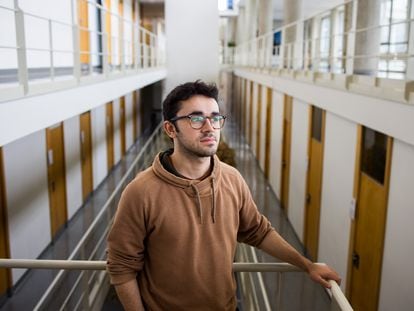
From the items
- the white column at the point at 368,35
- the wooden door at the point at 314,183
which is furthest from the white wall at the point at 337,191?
the white column at the point at 368,35

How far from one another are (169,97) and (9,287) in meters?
2.29

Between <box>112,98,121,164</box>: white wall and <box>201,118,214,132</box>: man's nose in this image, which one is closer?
<box>201,118,214,132</box>: man's nose

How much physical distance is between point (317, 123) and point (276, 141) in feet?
5.47

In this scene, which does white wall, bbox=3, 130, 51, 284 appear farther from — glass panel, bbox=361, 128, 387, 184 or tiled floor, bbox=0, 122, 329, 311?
glass panel, bbox=361, 128, 387, 184

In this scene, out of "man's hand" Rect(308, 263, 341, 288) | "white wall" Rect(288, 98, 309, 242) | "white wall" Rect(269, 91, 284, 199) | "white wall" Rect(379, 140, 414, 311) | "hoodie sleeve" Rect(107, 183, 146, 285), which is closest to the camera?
"hoodie sleeve" Rect(107, 183, 146, 285)

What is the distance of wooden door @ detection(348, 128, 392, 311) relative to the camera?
2100 mm

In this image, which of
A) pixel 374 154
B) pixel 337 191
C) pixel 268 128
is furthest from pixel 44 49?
pixel 268 128

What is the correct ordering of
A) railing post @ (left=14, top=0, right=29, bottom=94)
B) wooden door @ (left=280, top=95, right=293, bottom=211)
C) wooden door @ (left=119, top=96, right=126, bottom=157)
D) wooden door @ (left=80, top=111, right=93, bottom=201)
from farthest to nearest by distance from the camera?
wooden door @ (left=119, top=96, right=126, bottom=157) < wooden door @ (left=80, top=111, right=93, bottom=201) < wooden door @ (left=280, top=95, right=293, bottom=211) < railing post @ (left=14, top=0, right=29, bottom=94)

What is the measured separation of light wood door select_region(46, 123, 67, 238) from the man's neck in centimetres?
285

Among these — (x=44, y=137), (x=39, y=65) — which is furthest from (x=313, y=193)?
(x=39, y=65)

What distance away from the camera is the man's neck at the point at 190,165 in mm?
884

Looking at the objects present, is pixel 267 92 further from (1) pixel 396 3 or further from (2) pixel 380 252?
(2) pixel 380 252

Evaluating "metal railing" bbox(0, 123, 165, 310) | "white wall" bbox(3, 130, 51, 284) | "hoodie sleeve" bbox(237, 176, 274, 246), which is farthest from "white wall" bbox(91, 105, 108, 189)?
"hoodie sleeve" bbox(237, 176, 274, 246)

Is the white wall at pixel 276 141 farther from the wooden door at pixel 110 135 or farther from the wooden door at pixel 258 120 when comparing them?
the wooden door at pixel 110 135
